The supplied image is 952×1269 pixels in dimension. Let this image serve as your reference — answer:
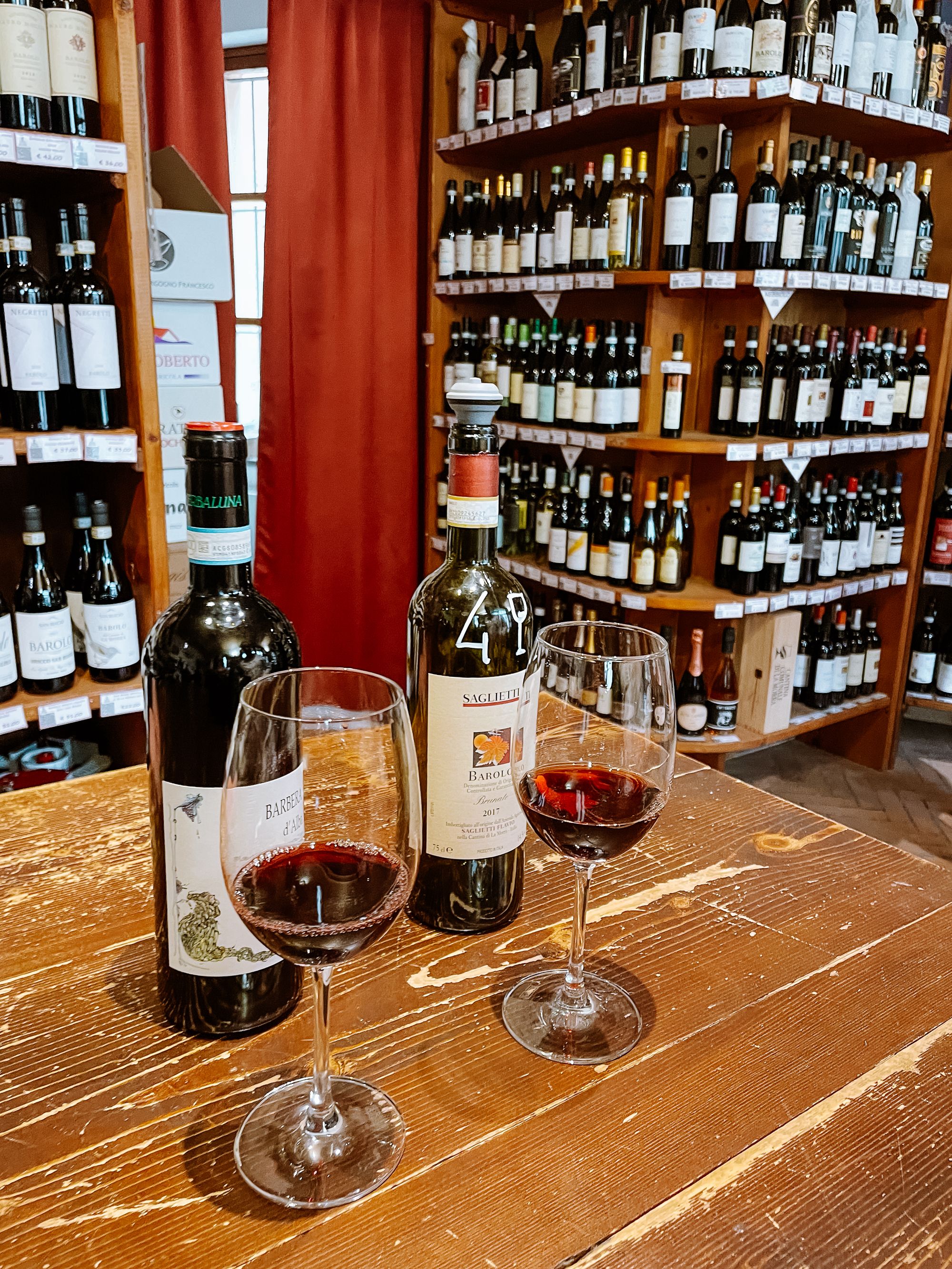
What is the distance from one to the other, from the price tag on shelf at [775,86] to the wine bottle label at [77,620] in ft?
6.65

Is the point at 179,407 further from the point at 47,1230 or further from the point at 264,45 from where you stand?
the point at 47,1230

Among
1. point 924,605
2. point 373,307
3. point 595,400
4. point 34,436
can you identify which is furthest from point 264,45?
point 924,605

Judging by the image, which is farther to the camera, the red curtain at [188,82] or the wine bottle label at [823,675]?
the wine bottle label at [823,675]

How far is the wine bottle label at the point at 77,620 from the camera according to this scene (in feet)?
6.50

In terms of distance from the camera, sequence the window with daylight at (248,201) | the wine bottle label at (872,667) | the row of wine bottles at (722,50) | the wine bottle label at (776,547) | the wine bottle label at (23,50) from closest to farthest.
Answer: the wine bottle label at (23,50) < the row of wine bottles at (722,50) < the wine bottle label at (776,547) < the wine bottle label at (872,667) < the window with daylight at (248,201)

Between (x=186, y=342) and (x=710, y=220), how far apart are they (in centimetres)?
154

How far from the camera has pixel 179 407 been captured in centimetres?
283

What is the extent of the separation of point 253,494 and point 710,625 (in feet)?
7.08

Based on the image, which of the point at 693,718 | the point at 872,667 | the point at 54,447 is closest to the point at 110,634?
the point at 54,447

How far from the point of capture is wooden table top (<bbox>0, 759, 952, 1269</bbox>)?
50 cm

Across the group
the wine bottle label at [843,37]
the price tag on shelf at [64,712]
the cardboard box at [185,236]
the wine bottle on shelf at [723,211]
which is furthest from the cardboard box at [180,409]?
the wine bottle label at [843,37]

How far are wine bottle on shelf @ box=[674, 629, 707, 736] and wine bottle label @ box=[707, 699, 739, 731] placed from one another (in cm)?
3

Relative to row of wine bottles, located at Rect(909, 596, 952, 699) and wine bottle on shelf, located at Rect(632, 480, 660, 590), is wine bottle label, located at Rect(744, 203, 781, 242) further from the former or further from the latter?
row of wine bottles, located at Rect(909, 596, 952, 699)

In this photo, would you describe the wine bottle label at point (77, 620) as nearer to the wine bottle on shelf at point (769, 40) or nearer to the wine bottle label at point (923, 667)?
the wine bottle on shelf at point (769, 40)
